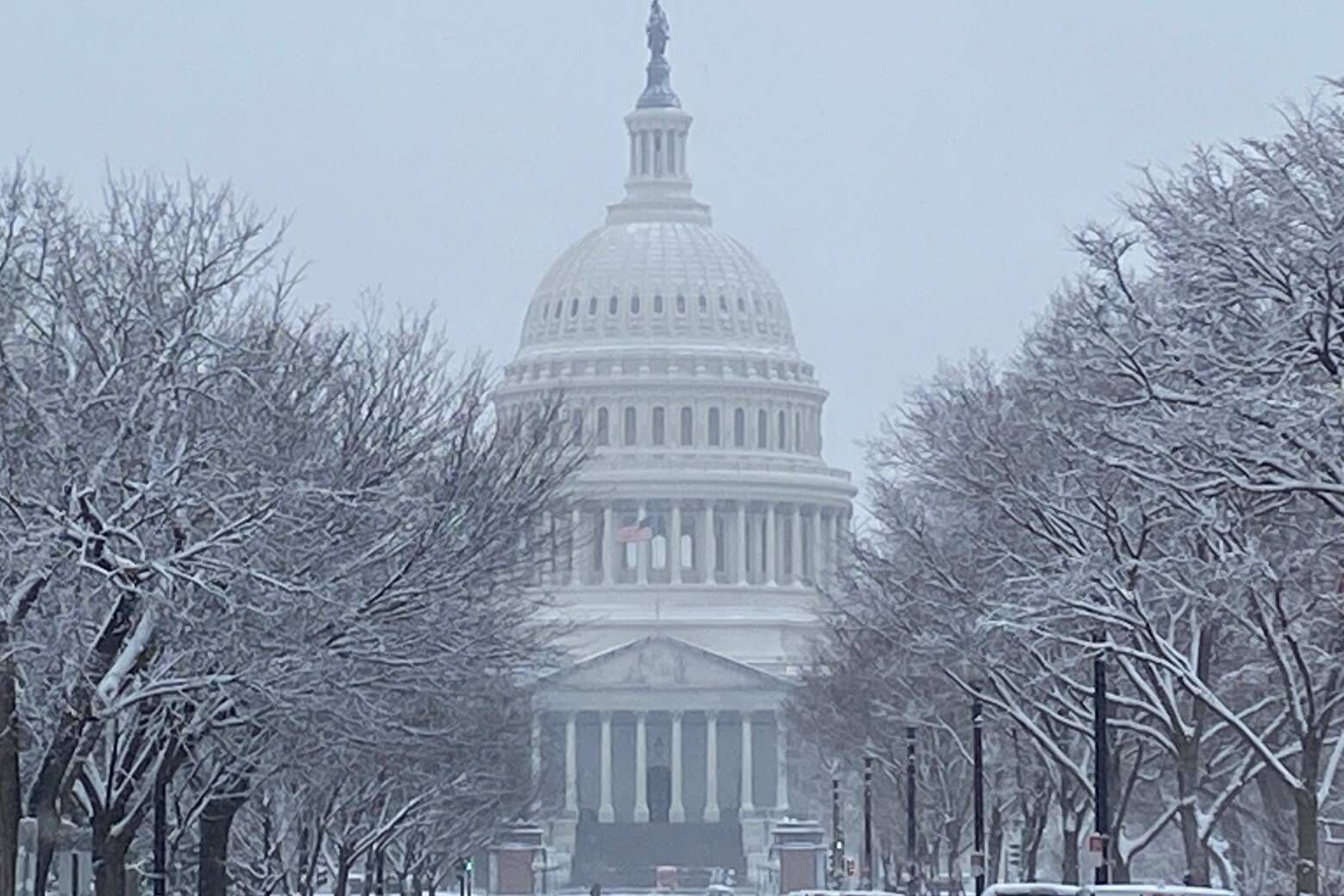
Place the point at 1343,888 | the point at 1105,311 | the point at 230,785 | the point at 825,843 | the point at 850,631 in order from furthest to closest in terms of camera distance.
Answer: the point at 825,843 → the point at 850,631 → the point at 1343,888 → the point at 230,785 → the point at 1105,311

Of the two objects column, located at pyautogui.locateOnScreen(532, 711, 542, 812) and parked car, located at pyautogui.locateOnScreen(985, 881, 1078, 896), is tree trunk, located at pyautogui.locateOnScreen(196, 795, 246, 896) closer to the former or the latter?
parked car, located at pyautogui.locateOnScreen(985, 881, 1078, 896)

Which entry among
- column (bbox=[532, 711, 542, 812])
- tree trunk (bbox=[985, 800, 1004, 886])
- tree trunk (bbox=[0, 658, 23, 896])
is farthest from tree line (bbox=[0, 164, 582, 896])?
column (bbox=[532, 711, 542, 812])

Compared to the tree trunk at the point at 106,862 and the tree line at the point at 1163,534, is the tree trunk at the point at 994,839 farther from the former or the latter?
the tree trunk at the point at 106,862

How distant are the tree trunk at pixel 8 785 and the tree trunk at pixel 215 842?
13.2 metres

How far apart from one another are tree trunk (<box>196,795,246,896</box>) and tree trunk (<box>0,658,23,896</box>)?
13.2m

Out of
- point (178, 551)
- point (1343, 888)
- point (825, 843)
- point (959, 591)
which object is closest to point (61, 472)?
point (178, 551)

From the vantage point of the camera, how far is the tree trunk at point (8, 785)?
3938 cm

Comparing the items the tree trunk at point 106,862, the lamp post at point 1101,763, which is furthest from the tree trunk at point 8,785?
the lamp post at point 1101,763

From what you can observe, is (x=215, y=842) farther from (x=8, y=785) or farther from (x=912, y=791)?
(x=912, y=791)

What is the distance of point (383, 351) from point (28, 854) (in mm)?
18340

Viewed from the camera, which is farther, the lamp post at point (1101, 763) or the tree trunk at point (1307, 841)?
the lamp post at point (1101, 763)

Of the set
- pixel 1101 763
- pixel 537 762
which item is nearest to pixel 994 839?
pixel 1101 763

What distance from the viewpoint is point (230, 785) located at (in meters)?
54.2

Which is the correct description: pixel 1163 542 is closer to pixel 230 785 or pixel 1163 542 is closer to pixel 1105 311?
pixel 1105 311
